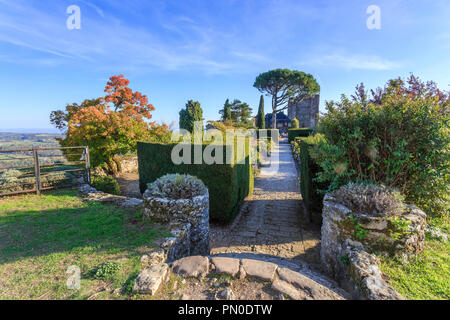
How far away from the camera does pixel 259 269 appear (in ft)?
7.72

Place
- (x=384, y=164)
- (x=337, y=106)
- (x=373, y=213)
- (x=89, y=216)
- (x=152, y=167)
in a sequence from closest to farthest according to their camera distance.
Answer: (x=373, y=213)
(x=384, y=164)
(x=337, y=106)
(x=89, y=216)
(x=152, y=167)

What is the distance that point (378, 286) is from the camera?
6.48 feet

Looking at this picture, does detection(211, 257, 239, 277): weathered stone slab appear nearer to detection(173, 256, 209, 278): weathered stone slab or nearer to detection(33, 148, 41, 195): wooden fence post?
detection(173, 256, 209, 278): weathered stone slab

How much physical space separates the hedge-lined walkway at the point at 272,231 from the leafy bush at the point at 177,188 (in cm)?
139

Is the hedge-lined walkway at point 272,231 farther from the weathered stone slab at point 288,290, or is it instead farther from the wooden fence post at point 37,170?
the wooden fence post at point 37,170

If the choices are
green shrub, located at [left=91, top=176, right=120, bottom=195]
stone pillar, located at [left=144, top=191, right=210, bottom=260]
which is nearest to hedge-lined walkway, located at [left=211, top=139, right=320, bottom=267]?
stone pillar, located at [left=144, top=191, right=210, bottom=260]

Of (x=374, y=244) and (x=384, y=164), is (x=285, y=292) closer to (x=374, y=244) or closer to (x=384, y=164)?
(x=374, y=244)

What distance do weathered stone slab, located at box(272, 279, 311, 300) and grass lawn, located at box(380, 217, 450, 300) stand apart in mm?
1127

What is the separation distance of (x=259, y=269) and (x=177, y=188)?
2.22 metres

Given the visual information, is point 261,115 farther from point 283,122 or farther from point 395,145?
point 395,145

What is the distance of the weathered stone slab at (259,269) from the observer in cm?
223

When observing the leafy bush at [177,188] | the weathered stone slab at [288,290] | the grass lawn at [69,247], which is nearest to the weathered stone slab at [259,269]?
the weathered stone slab at [288,290]
